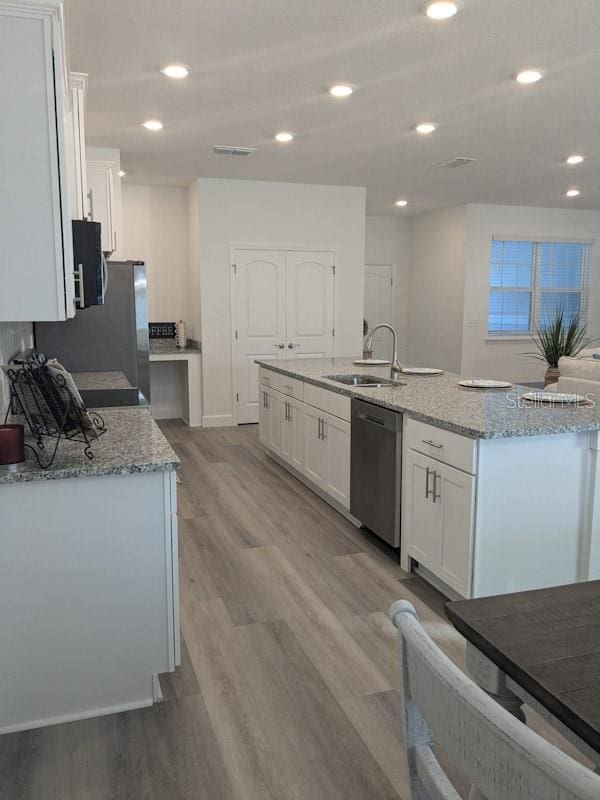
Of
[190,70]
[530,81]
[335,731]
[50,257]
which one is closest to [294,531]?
[335,731]

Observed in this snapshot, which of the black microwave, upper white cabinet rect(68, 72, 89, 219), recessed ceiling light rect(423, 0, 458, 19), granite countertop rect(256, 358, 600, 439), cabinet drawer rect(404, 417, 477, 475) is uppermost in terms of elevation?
recessed ceiling light rect(423, 0, 458, 19)

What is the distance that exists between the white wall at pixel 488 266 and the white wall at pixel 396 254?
1537mm

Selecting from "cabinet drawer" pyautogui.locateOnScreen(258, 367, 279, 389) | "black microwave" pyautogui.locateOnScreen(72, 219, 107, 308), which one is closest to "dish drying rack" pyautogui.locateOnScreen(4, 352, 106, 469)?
"black microwave" pyautogui.locateOnScreen(72, 219, 107, 308)

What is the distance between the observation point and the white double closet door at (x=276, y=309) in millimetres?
7062

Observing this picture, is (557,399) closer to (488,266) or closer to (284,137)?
(284,137)

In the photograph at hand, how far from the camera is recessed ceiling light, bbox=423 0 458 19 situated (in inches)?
111

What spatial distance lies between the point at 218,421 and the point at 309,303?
1.67 metres

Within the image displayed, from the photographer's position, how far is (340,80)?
3.79m

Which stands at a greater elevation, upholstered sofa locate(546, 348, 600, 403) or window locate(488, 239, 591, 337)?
window locate(488, 239, 591, 337)

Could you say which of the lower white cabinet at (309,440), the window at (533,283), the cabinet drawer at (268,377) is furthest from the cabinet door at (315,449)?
the window at (533,283)

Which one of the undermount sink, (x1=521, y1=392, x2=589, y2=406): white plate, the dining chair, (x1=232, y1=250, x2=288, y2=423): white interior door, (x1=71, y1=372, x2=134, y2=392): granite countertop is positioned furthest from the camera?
(x1=232, y1=250, x2=288, y2=423): white interior door

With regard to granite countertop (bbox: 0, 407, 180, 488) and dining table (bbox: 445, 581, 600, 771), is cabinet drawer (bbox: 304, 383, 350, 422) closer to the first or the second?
granite countertop (bbox: 0, 407, 180, 488)

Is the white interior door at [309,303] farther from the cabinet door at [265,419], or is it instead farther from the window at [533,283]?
the window at [533,283]

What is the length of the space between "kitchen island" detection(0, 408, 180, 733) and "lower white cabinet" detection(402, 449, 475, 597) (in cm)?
122
